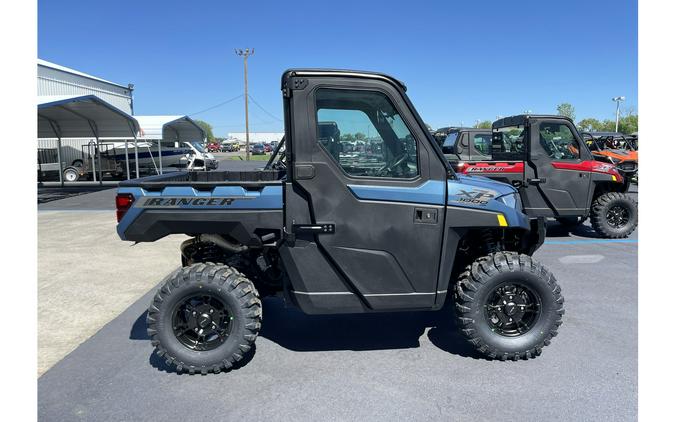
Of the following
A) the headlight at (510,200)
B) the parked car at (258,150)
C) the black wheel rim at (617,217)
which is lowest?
the black wheel rim at (617,217)

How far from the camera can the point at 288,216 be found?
3.39m

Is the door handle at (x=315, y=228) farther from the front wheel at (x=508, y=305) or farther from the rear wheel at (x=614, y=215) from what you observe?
the rear wheel at (x=614, y=215)

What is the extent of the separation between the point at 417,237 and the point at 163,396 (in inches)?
85.4

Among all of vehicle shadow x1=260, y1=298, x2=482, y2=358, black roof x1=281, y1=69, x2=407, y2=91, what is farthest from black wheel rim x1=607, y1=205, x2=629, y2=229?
black roof x1=281, y1=69, x2=407, y2=91

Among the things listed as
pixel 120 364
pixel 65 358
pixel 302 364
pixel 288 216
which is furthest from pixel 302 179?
pixel 65 358

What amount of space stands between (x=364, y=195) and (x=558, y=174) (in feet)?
19.8

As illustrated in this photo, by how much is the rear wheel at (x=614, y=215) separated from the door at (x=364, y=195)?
6322mm

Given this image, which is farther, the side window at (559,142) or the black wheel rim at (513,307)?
the side window at (559,142)

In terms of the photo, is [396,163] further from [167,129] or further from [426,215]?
[167,129]

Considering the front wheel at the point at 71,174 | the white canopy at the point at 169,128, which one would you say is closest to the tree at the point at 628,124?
the white canopy at the point at 169,128

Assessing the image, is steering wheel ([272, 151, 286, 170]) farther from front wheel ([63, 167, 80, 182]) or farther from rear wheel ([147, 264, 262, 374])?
front wheel ([63, 167, 80, 182])

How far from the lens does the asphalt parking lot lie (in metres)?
3.01

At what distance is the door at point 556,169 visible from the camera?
8000 mm

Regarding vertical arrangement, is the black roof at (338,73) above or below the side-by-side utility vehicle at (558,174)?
above
